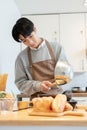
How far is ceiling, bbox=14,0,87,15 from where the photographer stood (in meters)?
3.29

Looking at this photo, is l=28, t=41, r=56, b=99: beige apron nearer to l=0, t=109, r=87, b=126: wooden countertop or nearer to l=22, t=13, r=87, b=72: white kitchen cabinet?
l=0, t=109, r=87, b=126: wooden countertop

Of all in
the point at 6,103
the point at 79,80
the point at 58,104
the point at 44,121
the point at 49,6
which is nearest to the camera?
the point at 44,121

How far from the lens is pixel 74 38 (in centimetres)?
Answer: 374

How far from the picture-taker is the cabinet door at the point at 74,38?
12.2ft

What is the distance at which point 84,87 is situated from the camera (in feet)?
13.0

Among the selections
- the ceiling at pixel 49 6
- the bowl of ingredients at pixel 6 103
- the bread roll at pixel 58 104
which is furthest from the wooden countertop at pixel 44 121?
the ceiling at pixel 49 6

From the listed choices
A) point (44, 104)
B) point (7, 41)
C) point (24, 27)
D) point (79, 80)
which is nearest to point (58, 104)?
point (44, 104)

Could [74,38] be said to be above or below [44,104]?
above

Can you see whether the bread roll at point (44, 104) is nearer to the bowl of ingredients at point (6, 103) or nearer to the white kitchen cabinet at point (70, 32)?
the bowl of ingredients at point (6, 103)

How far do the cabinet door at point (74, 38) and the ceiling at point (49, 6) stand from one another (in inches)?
5.9

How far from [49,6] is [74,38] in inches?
24.8

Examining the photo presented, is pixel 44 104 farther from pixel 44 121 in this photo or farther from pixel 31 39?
pixel 31 39

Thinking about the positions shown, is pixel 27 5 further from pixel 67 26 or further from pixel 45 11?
pixel 67 26

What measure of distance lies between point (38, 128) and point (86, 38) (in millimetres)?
2986
